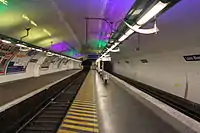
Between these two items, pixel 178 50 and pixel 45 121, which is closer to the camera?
pixel 178 50

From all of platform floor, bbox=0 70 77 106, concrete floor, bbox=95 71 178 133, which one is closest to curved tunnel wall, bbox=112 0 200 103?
concrete floor, bbox=95 71 178 133

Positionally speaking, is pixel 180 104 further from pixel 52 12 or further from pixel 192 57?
pixel 52 12

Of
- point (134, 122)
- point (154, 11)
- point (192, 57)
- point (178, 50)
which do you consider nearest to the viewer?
point (154, 11)

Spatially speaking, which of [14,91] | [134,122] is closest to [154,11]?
[134,122]

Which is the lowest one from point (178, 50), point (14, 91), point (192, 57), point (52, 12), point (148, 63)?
point (14, 91)

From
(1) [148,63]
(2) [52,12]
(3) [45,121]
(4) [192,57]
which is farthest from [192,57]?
(3) [45,121]

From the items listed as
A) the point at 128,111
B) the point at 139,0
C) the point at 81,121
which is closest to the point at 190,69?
the point at 128,111

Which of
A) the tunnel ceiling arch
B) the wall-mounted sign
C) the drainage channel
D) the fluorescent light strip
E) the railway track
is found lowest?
the drainage channel

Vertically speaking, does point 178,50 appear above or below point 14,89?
above

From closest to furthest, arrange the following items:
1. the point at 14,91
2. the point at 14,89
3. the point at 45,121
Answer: the point at 45,121 → the point at 14,91 → the point at 14,89

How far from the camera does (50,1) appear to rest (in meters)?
7.89

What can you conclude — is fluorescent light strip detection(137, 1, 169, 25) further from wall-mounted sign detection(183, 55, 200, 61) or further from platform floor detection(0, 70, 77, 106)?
platform floor detection(0, 70, 77, 106)

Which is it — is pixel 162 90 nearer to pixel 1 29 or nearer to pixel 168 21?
pixel 168 21

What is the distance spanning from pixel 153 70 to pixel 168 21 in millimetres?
6447
